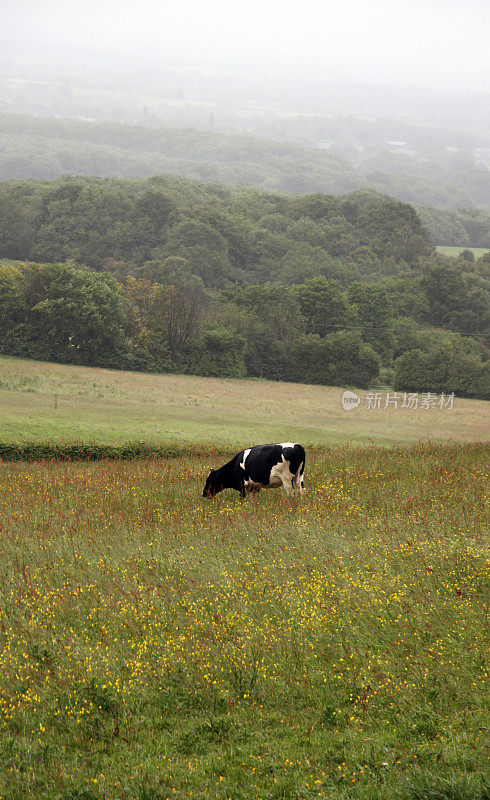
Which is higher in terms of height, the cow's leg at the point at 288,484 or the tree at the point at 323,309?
the tree at the point at 323,309

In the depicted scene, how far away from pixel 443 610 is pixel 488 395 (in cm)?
6547

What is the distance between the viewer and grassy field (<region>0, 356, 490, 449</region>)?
98.4 ft

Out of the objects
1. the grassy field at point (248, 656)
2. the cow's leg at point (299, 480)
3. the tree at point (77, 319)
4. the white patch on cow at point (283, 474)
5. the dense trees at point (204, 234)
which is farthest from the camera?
the dense trees at point (204, 234)

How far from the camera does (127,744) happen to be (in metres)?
7.59

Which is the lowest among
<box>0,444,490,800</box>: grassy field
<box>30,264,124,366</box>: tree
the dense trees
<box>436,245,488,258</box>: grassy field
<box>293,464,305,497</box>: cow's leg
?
<box>0,444,490,800</box>: grassy field

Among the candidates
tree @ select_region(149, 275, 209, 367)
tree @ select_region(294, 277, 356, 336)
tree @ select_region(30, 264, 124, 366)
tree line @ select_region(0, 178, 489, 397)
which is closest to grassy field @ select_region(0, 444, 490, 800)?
tree @ select_region(30, 264, 124, 366)

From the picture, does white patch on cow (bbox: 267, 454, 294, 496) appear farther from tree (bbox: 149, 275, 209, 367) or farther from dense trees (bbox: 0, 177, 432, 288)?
dense trees (bbox: 0, 177, 432, 288)

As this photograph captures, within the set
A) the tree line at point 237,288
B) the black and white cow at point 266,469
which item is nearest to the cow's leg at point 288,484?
A: the black and white cow at point 266,469

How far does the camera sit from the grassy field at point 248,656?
6.86m

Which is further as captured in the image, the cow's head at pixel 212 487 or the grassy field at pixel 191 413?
the grassy field at pixel 191 413

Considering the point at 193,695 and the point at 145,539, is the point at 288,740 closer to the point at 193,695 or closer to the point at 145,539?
the point at 193,695

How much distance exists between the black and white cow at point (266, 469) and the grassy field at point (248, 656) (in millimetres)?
1943

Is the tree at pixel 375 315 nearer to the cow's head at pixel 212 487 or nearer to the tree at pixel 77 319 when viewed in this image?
the tree at pixel 77 319

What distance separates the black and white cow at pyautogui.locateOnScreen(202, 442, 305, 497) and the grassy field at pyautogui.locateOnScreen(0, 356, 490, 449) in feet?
35.1
